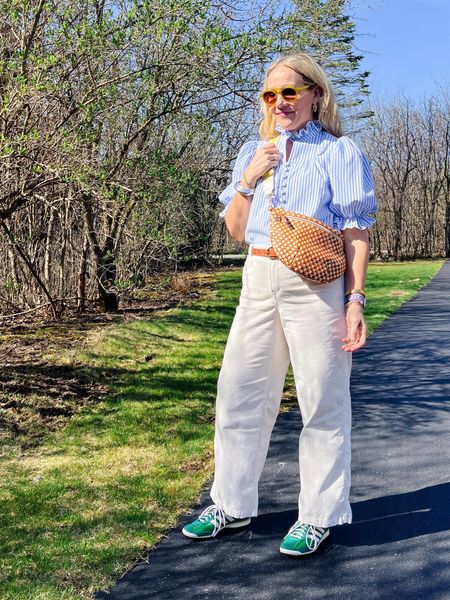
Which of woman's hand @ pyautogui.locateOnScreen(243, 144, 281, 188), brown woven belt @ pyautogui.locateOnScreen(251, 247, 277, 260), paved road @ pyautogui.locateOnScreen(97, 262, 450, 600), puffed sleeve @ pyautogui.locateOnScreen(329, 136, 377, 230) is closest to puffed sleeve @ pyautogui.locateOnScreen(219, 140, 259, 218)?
woman's hand @ pyautogui.locateOnScreen(243, 144, 281, 188)

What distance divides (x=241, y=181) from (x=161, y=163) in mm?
3914

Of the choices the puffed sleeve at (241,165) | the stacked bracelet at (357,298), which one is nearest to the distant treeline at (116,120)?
the puffed sleeve at (241,165)

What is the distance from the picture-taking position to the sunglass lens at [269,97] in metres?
2.94

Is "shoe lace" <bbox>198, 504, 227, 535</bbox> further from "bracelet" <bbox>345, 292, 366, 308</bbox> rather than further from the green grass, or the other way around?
"bracelet" <bbox>345, 292, 366, 308</bbox>

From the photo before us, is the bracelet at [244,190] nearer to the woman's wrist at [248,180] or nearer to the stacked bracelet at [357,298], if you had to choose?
the woman's wrist at [248,180]

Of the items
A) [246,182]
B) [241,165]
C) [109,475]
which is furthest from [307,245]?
[109,475]

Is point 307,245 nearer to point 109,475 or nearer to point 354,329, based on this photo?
point 354,329

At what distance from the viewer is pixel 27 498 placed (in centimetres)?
362

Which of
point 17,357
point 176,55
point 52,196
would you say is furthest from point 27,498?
point 52,196

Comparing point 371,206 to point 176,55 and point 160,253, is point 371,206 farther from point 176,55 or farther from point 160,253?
point 160,253

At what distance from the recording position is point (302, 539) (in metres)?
2.91

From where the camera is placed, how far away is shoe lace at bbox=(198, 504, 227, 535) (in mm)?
3104

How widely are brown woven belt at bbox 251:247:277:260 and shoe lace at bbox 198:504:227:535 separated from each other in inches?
44.2

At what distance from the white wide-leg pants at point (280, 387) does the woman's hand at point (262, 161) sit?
13.6 inches
